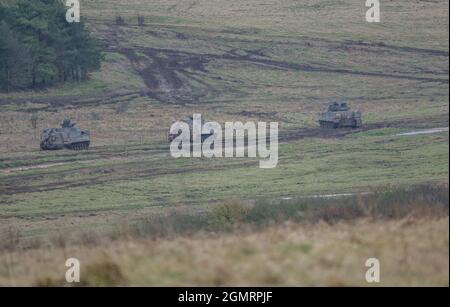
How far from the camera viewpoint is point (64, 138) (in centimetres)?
4641

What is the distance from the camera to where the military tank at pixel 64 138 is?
46250mm

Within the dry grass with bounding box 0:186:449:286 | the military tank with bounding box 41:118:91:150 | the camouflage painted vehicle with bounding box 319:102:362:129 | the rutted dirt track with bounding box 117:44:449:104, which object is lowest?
the dry grass with bounding box 0:186:449:286

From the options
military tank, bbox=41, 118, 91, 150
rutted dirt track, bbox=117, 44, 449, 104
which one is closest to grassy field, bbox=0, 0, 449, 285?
rutted dirt track, bbox=117, 44, 449, 104

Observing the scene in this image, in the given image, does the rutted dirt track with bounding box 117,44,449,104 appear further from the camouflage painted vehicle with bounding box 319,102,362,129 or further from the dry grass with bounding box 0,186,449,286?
the dry grass with bounding box 0,186,449,286

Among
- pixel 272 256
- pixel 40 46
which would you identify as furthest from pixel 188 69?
pixel 272 256

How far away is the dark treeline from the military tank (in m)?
19.6

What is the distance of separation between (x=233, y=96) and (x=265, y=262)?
192 ft

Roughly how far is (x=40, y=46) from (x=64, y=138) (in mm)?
24683

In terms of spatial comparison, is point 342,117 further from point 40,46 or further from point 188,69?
point 188,69

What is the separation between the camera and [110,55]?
83.7m

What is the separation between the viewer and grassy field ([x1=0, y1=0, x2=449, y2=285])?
1298cm

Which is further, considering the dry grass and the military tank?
the military tank

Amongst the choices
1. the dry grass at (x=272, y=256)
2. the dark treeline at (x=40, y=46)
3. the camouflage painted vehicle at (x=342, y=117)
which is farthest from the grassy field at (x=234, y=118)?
the dark treeline at (x=40, y=46)
